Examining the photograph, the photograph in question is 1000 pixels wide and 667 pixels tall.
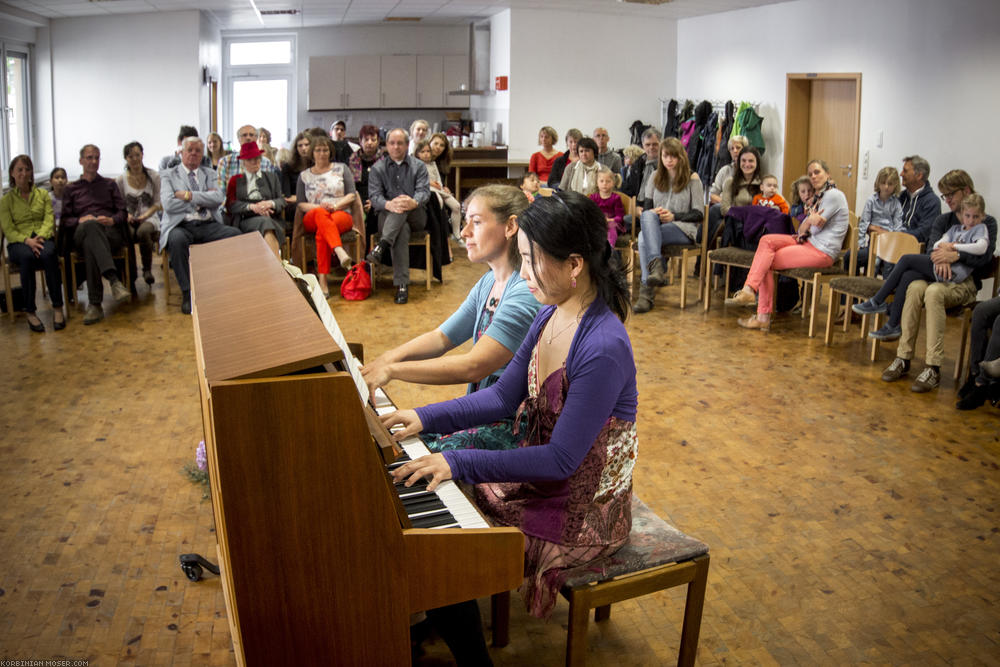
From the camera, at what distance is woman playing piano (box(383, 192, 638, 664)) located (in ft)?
6.34

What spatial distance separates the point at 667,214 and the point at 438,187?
207 cm

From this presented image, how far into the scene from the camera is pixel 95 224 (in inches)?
259

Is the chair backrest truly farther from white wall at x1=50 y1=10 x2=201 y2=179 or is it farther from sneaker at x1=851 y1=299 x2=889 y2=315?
white wall at x1=50 y1=10 x2=201 y2=179

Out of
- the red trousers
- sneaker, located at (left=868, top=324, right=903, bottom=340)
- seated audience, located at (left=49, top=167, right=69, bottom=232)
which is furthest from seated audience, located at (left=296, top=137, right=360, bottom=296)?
sneaker, located at (left=868, top=324, right=903, bottom=340)

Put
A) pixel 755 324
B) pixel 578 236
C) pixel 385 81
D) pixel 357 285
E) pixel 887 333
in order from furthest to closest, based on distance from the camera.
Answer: pixel 385 81 → pixel 357 285 → pixel 755 324 → pixel 887 333 → pixel 578 236

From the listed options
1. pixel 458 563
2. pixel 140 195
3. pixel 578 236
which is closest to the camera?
pixel 458 563

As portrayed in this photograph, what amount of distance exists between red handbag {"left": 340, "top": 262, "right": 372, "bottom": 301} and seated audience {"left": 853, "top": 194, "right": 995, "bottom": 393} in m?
3.82

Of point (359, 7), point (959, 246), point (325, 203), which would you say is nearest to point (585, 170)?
point (325, 203)

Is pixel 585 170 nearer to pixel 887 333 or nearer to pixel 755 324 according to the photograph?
pixel 755 324

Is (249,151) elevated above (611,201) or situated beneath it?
elevated above

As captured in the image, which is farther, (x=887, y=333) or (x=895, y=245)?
(x=895, y=245)

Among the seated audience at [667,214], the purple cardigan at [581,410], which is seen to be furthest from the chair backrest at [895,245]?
the purple cardigan at [581,410]

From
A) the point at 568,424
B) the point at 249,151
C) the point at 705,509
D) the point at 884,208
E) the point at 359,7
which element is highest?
the point at 359,7

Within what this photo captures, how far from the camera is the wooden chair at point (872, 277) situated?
537cm
